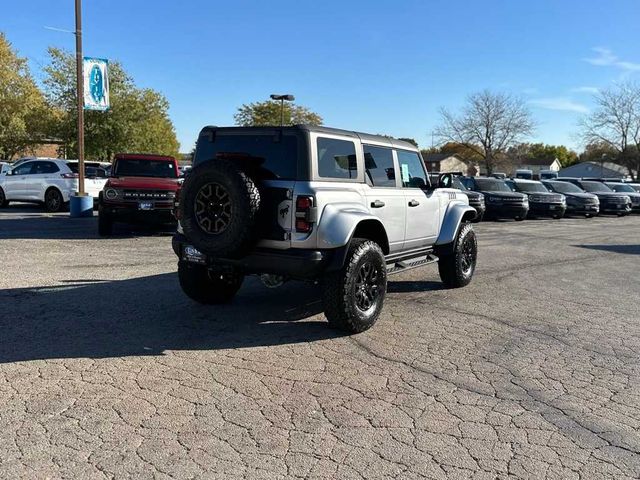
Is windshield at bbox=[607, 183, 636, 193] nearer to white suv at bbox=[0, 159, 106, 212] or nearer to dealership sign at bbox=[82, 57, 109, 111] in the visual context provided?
dealership sign at bbox=[82, 57, 109, 111]

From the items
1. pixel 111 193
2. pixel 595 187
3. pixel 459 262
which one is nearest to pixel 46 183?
pixel 111 193

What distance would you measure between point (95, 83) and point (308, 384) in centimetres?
1548

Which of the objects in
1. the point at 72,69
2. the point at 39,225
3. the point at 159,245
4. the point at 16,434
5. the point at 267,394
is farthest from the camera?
the point at 72,69

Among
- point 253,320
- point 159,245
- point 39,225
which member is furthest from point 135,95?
point 253,320

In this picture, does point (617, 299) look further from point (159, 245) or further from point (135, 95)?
point (135, 95)

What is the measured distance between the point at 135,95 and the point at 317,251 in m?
34.1

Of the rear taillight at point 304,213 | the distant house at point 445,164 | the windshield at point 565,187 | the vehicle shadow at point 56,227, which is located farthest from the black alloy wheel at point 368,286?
the distant house at point 445,164

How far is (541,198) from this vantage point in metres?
23.2

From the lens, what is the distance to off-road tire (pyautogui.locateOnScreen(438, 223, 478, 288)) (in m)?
7.70

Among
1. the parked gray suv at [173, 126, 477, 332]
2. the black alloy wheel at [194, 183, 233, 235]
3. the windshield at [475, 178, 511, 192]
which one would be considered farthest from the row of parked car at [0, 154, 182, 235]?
the windshield at [475, 178, 511, 192]

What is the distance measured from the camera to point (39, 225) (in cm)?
1410

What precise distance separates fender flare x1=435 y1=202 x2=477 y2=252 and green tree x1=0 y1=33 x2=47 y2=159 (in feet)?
126

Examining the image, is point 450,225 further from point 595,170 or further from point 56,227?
point 595,170

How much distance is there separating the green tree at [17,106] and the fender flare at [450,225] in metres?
38.5
